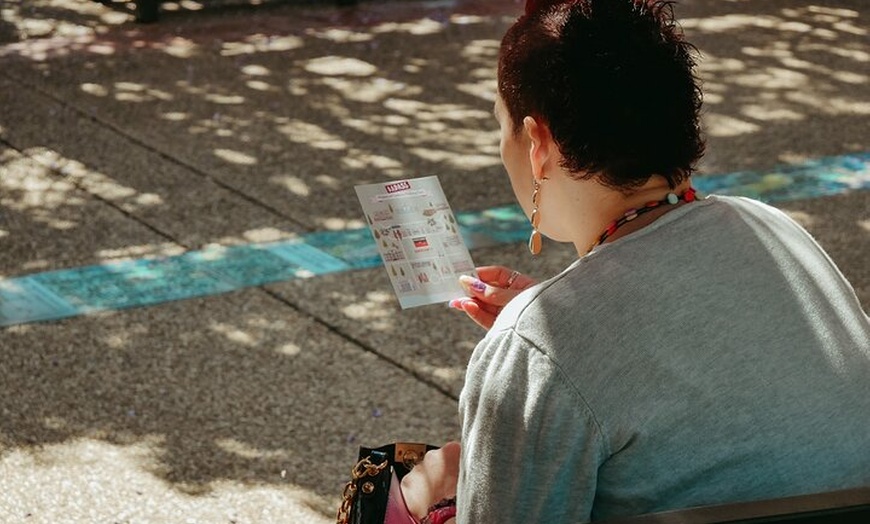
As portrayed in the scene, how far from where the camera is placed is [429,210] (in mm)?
2918

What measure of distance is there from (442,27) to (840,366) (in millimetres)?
6618

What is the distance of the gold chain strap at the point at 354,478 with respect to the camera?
108 inches

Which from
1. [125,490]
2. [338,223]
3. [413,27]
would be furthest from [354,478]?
[413,27]

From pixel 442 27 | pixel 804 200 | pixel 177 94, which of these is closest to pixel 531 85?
pixel 804 200

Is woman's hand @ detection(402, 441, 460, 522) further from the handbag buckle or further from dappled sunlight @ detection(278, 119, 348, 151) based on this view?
dappled sunlight @ detection(278, 119, 348, 151)

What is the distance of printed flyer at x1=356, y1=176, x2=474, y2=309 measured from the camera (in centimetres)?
287

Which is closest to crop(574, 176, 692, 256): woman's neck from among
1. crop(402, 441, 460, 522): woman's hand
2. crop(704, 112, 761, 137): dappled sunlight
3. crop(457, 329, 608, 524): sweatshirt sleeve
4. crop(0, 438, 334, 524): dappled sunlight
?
crop(457, 329, 608, 524): sweatshirt sleeve

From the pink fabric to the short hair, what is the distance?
849 millimetres

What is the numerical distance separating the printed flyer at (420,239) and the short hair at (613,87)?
2.24 feet

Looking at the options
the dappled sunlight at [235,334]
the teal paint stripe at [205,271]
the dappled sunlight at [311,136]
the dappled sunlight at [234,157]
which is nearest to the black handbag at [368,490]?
the dappled sunlight at [235,334]

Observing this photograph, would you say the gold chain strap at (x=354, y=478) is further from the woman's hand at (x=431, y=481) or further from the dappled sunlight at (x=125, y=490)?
the dappled sunlight at (x=125, y=490)

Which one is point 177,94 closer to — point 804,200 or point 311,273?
point 311,273

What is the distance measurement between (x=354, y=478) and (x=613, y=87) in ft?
3.34

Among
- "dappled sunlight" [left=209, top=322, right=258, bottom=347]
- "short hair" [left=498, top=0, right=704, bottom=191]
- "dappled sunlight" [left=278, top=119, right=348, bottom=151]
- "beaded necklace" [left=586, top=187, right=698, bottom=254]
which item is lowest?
"dappled sunlight" [left=278, top=119, right=348, bottom=151]
